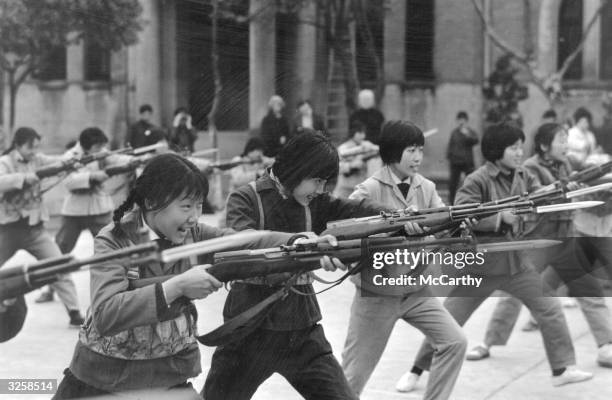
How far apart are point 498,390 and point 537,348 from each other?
100 cm

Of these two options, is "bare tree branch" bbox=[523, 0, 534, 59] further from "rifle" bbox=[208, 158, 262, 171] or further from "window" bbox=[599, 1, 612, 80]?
"rifle" bbox=[208, 158, 262, 171]

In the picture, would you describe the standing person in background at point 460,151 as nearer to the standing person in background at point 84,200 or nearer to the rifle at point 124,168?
the rifle at point 124,168

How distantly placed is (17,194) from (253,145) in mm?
2218

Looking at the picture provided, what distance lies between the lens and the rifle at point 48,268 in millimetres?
2387

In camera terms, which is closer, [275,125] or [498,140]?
[498,140]

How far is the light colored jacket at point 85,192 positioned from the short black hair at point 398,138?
11.1 feet

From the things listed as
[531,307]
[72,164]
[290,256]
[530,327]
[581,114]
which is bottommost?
[530,327]

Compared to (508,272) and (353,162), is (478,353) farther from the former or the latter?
(353,162)

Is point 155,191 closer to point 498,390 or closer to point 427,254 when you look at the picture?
point 427,254

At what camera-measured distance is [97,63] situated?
632 cm

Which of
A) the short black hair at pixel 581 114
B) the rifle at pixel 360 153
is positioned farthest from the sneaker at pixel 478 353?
the short black hair at pixel 581 114

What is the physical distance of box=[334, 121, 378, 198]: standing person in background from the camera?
8.00 meters

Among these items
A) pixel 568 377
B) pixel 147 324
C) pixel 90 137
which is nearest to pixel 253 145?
pixel 90 137

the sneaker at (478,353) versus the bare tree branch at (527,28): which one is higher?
the bare tree branch at (527,28)
